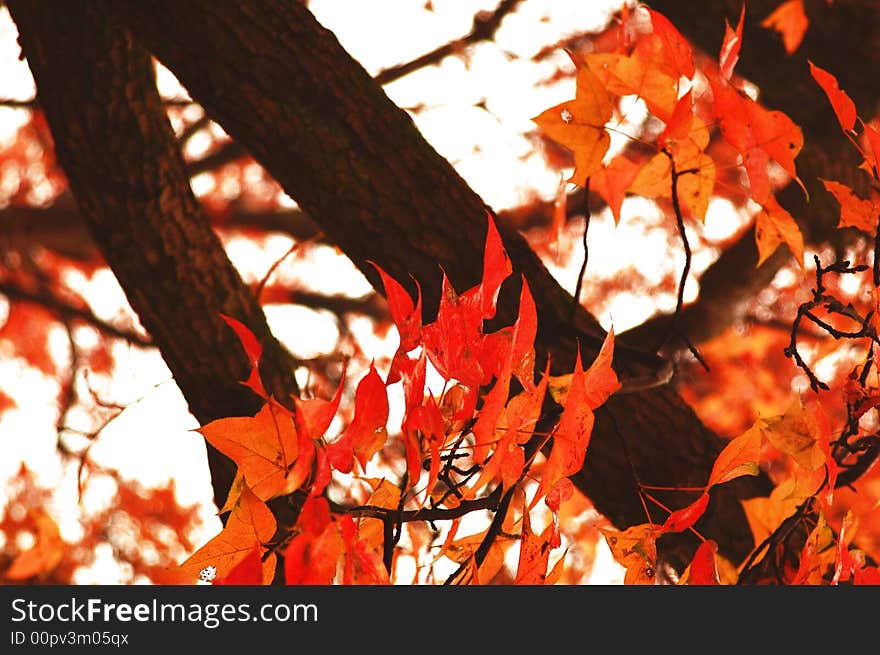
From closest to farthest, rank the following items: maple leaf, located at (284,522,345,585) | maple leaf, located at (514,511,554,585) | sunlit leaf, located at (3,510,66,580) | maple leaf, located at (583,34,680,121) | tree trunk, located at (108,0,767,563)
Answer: maple leaf, located at (284,522,345,585) < maple leaf, located at (514,511,554,585) < maple leaf, located at (583,34,680,121) < tree trunk, located at (108,0,767,563) < sunlit leaf, located at (3,510,66,580)

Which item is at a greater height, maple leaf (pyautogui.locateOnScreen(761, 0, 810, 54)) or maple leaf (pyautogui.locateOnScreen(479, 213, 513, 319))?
maple leaf (pyautogui.locateOnScreen(761, 0, 810, 54))

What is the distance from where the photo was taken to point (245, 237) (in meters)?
2.16

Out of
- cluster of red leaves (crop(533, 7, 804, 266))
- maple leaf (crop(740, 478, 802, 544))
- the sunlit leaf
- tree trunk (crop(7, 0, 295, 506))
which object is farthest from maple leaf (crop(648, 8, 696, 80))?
the sunlit leaf

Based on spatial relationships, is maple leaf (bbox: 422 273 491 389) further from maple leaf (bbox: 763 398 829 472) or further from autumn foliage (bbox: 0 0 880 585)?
maple leaf (bbox: 763 398 829 472)

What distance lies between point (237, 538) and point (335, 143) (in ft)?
1.25

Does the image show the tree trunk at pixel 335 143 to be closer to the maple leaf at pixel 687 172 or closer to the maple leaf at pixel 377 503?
the maple leaf at pixel 687 172

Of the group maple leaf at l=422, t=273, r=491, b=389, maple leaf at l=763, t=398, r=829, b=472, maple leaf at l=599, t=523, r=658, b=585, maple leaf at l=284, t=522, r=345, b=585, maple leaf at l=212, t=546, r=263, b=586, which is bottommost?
maple leaf at l=284, t=522, r=345, b=585

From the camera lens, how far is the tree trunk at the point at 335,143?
71 centimetres

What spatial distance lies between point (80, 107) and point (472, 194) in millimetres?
387

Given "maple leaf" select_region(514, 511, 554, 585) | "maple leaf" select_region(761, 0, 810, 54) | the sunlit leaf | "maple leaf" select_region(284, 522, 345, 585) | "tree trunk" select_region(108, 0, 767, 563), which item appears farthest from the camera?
the sunlit leaf

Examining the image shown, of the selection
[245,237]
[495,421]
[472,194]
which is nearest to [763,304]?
[245,237]

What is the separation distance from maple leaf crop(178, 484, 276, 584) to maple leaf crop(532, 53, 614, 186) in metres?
0.30

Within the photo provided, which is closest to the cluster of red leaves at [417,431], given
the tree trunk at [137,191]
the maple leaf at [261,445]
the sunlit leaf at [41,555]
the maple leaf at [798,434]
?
the maple leaf at [261,445]

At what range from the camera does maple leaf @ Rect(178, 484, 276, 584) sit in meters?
0.43
